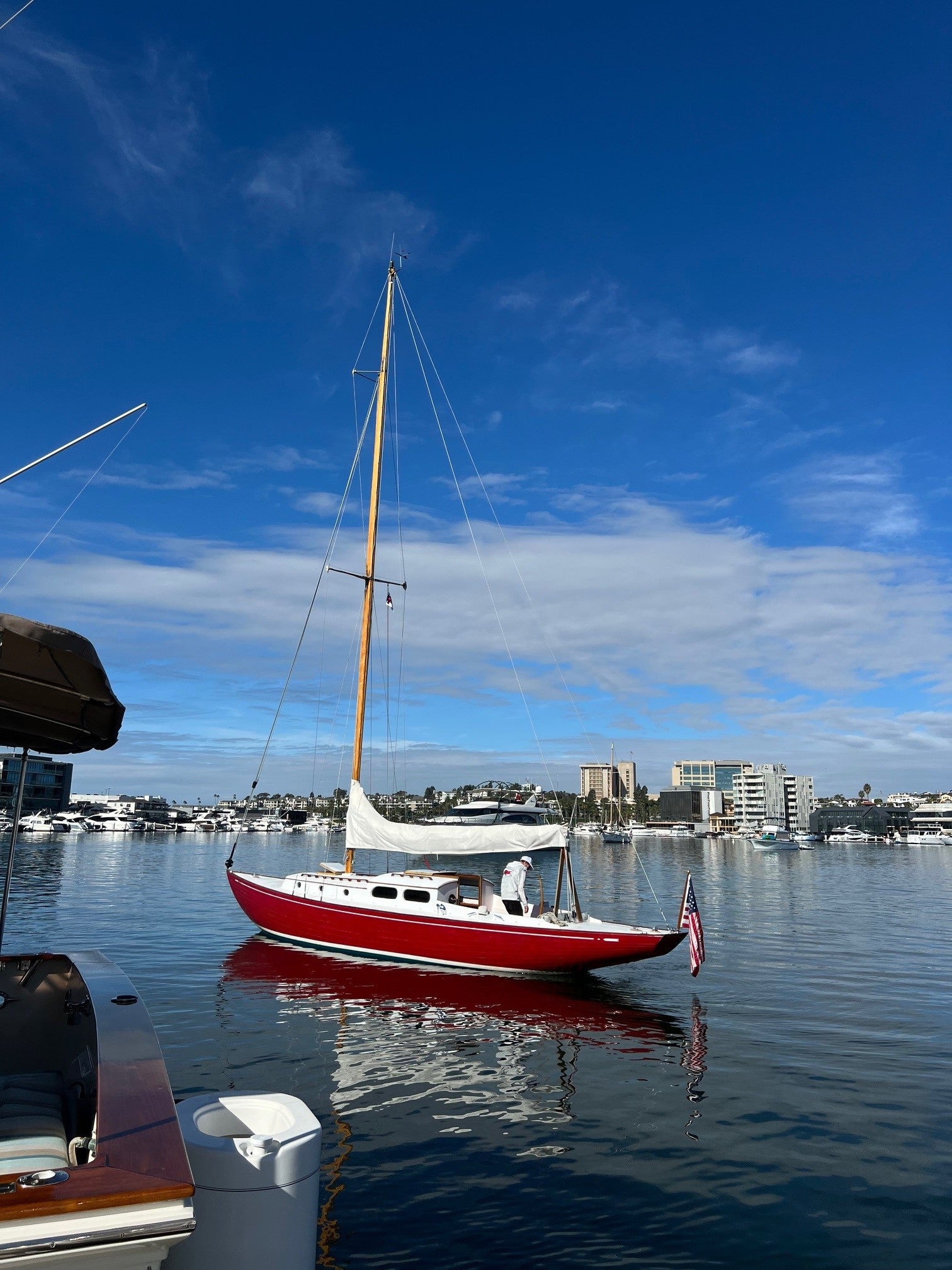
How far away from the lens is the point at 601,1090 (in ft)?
43.9

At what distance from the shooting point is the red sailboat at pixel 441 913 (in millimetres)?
20625

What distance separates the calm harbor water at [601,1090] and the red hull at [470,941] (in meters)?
0.58

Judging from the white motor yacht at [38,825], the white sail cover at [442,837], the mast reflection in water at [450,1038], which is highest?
the white sail cover at [442,837]

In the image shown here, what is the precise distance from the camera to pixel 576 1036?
16.8 metres

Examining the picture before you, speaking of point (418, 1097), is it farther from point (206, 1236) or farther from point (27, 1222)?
point (27, 1222)

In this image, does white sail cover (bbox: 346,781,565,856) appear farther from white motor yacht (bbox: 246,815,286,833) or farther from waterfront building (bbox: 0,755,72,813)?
white motor yacht (bbox: 246,815,286,833)

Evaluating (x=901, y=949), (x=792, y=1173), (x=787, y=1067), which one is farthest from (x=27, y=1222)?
(x=901, y=949)

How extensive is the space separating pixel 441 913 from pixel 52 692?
17228 millimetres

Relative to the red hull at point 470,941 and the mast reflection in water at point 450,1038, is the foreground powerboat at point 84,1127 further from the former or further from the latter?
the red hull at point 470,941

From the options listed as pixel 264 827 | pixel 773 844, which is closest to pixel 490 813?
pixel 773 844

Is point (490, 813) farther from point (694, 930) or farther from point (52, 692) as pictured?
point (52, 692)

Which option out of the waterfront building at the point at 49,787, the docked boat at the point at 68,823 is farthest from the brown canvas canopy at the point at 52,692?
the waterfront building at the point at 49,787

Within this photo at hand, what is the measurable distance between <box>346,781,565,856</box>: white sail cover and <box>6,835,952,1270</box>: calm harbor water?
3.33 meters

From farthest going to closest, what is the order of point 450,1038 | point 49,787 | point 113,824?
point 49,787 → point 113,824 → point 450,1038
